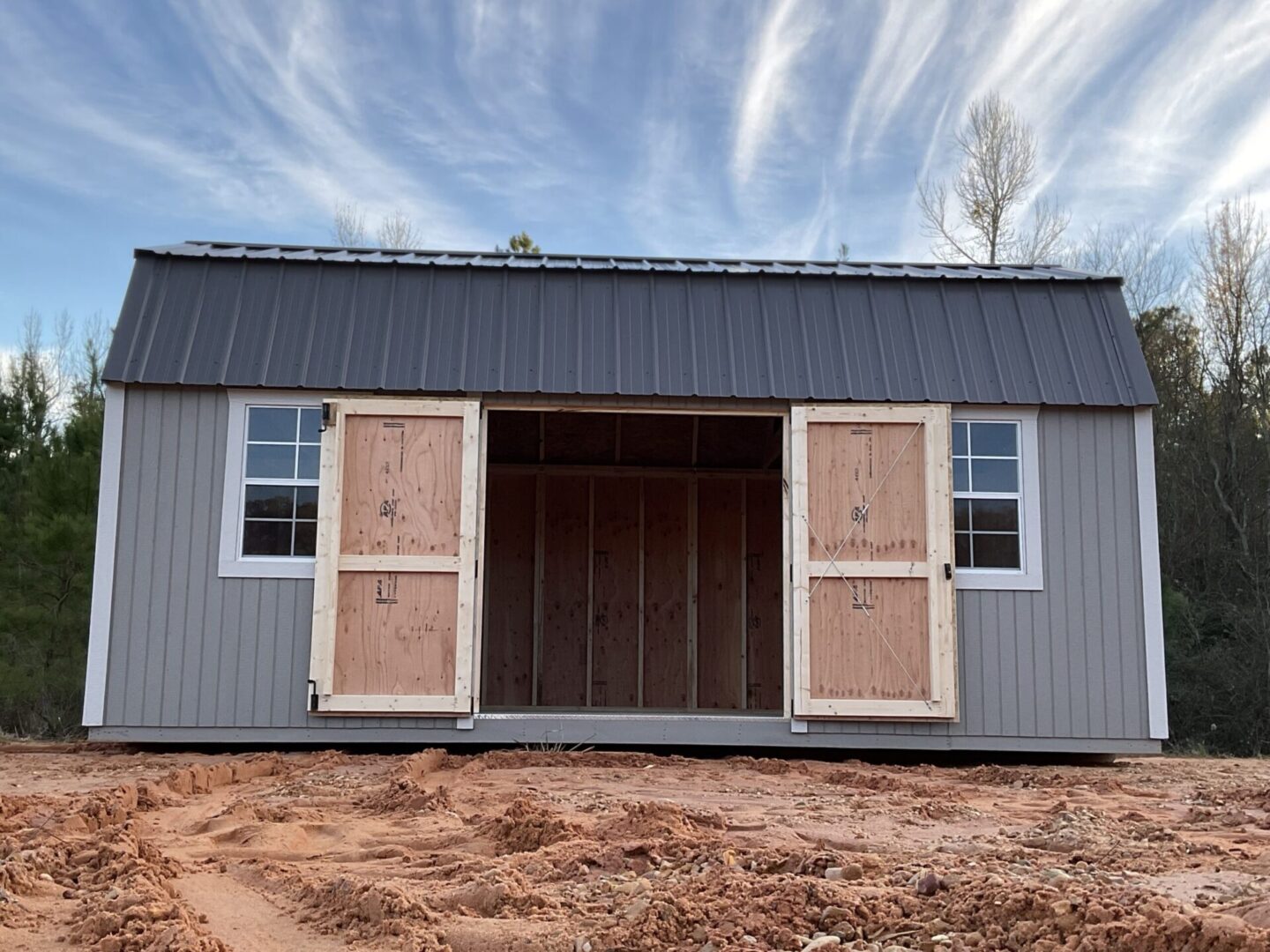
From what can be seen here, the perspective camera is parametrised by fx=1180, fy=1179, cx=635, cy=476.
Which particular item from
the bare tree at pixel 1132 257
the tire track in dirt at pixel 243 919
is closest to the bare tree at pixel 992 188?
the bare tree at pixel 1132 257

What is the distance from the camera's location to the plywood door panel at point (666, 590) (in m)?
12.5

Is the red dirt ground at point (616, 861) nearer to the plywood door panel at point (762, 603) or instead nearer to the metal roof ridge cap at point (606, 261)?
the metal roof ridge cap at point (606, 261)

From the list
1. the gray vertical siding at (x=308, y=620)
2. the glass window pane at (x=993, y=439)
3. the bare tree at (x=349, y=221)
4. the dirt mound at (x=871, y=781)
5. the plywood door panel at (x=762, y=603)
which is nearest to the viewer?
the dirt mound at (x=871, y=781)

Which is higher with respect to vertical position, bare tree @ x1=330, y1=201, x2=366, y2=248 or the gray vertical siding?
bare tree @ x1=330, y1=201, x2=366, y2=248

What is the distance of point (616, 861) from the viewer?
180 inches

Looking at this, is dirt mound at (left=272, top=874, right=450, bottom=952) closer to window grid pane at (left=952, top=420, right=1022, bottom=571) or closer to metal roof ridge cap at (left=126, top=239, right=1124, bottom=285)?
window grid pane at (left=952, top=420, right=1022, bottom=571)

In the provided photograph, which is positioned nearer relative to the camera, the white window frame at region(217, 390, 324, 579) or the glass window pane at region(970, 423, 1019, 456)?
the white window frame at region(217, 390, 324, 579)

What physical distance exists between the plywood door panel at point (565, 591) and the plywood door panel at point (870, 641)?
419cm

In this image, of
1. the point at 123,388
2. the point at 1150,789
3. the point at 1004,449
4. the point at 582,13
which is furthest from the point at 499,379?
the point at 582,13

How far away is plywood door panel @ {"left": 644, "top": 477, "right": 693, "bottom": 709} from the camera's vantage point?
12.5 meters

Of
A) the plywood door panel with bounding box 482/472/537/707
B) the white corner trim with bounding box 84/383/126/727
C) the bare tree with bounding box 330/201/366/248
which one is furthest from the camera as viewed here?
the bare tree with bounding box 330/201/366/248

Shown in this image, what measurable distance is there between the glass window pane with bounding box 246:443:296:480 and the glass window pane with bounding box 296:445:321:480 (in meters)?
0.05

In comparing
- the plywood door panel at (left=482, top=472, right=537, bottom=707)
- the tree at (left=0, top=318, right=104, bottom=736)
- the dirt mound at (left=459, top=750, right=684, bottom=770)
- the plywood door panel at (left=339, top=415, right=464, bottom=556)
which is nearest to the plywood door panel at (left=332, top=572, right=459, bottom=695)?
the plywood door panel at (left=339, top=415, right=464, bottom=556)

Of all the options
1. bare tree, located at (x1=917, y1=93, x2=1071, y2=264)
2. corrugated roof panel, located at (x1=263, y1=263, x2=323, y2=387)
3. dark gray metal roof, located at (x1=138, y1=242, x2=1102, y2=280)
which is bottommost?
corrugated roof panel, located at (x1=263, y1=263, x2=323, y2=387)
